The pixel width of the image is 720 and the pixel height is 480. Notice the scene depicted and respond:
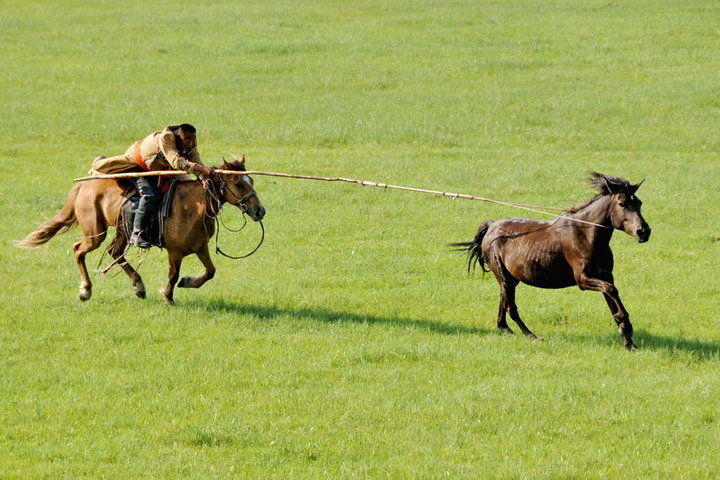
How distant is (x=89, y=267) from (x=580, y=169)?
12.3m

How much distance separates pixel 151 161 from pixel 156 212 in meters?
0.76

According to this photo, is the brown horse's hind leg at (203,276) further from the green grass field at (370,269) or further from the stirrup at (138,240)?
the stirrup at (138,240)

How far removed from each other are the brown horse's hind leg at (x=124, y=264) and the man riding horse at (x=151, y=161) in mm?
833

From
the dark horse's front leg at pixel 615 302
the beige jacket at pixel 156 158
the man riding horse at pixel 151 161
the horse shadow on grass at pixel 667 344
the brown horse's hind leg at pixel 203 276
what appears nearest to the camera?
the dark horse's front leg at pixel 615 302

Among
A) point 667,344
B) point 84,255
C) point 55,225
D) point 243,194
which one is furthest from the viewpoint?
point 55,225

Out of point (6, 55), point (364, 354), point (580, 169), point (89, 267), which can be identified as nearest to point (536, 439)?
point (364, 354)

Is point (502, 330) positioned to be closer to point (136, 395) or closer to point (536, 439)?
point (536, 439)

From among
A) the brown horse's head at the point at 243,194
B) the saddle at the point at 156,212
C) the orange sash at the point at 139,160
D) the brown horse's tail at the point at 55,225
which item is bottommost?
the brown horse's tail at the point at 55,225

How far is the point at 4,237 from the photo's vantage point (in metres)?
19.9

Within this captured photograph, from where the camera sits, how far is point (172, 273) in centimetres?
1538

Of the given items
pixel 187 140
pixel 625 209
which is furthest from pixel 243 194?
pixel 625 209

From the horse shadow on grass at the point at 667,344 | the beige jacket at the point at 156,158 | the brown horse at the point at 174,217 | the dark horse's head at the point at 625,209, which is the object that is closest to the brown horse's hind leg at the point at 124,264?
the brown horse at the point at 174,217

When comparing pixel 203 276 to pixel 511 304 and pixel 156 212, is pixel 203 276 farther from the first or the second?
pixel 511 304

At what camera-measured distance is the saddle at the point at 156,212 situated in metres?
15.2
